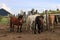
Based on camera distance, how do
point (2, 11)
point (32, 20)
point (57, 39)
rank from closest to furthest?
point (57, 39)
point (32, 20)
point (2, 11)

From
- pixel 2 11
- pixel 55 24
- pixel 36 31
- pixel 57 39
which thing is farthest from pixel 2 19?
pixel 57 39

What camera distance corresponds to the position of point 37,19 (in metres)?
15.9

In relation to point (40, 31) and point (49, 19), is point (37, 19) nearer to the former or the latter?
point (40, 31)

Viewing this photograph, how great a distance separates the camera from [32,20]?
16.8 m

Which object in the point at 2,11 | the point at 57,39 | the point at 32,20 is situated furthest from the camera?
the point at 2,11

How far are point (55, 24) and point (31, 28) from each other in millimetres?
3085

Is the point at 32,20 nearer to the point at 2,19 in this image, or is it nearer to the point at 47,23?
the point at 47,23

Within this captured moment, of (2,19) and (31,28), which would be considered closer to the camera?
(31,28)

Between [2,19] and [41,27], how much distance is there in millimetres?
15126

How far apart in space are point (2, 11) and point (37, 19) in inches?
803

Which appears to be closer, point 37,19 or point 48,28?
point 37,19

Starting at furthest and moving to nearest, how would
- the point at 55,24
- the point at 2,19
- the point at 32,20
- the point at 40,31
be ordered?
the point at 2,19
the point at 55,24
the point at 32,20
the point at 40,31

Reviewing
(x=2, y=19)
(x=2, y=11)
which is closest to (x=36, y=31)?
(x=2, y=19)

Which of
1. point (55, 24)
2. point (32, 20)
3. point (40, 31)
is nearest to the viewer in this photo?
point (40, 31)
